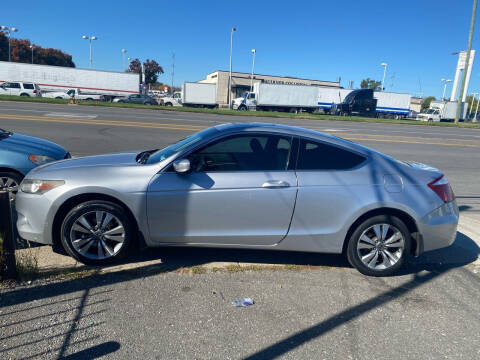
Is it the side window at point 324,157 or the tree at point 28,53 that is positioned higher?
the tree at point 28,53

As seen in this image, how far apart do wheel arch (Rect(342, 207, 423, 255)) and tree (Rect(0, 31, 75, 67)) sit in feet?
288

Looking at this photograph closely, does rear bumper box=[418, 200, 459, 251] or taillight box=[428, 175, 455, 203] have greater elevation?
taillight box=[428, 175, 455, 203]

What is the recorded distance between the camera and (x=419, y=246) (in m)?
3.69

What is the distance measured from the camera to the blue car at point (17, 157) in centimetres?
491

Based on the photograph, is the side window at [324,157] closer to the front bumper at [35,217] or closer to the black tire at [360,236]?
the black tire at [360,236]

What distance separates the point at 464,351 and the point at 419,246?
124cm

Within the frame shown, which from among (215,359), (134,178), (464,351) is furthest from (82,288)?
(464,351)

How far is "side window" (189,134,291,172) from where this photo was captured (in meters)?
3.62

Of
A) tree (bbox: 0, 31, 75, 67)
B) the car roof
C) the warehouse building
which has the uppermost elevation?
tree (bbox: 0, 31, 75, 67)

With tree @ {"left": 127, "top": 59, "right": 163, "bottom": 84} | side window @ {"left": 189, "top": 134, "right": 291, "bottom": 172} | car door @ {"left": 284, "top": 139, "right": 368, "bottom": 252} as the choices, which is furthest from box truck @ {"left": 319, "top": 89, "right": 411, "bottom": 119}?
tree @ {"left": 127, "top": 59, "right": 163, "bottom": 84}

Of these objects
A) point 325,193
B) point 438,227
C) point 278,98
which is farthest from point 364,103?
point 325,193

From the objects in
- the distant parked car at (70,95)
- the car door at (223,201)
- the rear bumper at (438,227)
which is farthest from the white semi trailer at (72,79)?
the rear bumper at (438,227)

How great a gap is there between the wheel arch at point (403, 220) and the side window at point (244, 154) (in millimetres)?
960

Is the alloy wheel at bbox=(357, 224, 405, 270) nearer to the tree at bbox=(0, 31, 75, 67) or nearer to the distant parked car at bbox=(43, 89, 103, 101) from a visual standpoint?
the distant parked car at bbox=(43, 89, 103, 101)
